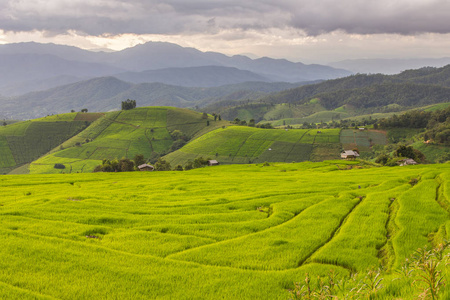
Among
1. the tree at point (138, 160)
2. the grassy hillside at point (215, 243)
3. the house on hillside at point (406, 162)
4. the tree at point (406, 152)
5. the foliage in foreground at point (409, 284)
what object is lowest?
the tree at point (138, 160)

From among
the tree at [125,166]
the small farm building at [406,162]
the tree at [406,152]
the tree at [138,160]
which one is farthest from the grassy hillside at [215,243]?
the tree at [138,160]

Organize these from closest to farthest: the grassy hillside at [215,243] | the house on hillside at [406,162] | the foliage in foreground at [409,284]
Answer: the foliage in foreground at [409,284] → the grassy hillside at [215,243] → the house on hillside at [406,162]

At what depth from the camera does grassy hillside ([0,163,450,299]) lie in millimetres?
16422

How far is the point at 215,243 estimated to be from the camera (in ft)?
78.5

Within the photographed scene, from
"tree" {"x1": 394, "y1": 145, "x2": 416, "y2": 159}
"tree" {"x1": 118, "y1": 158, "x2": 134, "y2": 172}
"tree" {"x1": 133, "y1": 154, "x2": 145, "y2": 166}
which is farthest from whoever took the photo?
"tree" {"x1": 133, "y1": 154, "x2": 145, "y2": 166}

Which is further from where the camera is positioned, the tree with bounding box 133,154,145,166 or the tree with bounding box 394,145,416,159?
the tree with bounding box 133,154,145,166

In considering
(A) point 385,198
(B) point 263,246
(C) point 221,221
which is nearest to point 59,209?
(C) point 221,221

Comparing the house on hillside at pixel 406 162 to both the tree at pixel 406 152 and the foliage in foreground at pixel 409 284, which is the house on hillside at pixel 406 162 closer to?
the tree at pixel 406 152

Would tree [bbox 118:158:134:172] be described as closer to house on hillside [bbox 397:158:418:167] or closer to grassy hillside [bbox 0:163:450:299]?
grassy hillside [bbox 0:163:450:299]

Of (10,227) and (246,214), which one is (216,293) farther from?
(10,227)

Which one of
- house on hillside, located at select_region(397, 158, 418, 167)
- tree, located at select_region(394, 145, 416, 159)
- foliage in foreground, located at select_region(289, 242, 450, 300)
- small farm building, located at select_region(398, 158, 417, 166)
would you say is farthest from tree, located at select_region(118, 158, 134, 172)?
foliage in foreground, located at select_region(289, 242, 450, 300)

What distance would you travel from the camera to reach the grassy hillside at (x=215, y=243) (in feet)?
53.9

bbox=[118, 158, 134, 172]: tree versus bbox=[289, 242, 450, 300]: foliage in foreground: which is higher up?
bbox=[289, 242, 450, 300]: foliage in foreground

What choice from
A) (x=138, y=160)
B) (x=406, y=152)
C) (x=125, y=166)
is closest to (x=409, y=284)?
(x=406, y=152)
